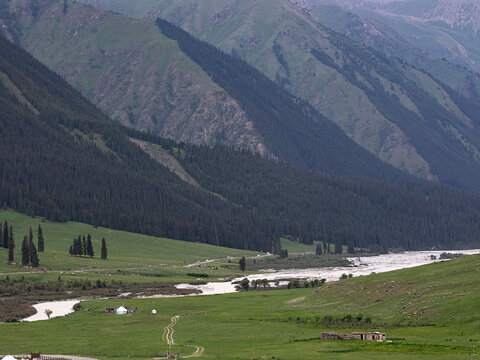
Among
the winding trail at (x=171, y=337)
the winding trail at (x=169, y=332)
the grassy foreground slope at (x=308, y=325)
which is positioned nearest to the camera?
the grassy foreground slope at (x=308, y=325)

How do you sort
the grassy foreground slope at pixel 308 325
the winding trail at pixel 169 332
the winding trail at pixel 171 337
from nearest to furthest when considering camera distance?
the grassy foreground slope at pixel 308 325 < the winding trail at pixel 171 337 < the winding trail at pixel 169 332

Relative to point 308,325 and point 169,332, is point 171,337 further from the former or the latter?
point 308,325

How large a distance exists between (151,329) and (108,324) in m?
9.93

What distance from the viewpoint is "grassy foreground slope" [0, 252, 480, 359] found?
86.6 metres

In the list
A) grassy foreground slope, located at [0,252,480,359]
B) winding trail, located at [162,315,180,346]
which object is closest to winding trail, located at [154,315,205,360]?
winding trail, located at [162,315,180,346]

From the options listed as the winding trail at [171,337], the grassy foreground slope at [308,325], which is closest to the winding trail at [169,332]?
the winding trail at [171,337]

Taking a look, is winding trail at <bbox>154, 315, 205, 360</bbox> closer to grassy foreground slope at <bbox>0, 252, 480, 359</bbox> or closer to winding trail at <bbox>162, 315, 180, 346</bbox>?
winding trail at <bbox>162, 315, 180, 346</bbox>

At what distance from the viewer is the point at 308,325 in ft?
356

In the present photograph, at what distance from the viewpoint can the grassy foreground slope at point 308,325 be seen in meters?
86.6

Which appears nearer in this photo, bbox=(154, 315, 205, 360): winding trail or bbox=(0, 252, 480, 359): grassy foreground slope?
bbox=(0, 252, 480, 359): grassy foreground slope

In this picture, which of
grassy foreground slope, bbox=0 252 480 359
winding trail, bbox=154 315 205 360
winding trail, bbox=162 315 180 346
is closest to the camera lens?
grassy foreground slope, bbox=0 252 480 359

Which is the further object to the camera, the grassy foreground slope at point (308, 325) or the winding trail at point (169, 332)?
the winding trail at point (169, 332)

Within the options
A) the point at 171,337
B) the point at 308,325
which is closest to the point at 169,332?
the point at 171,337

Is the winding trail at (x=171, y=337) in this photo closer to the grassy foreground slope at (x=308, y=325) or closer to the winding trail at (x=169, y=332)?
the winding trail at (x=169, y=332)
